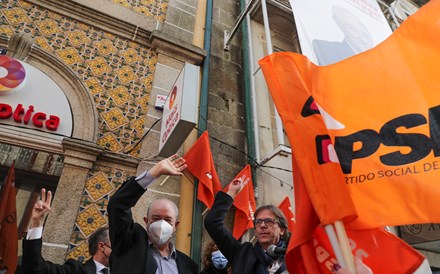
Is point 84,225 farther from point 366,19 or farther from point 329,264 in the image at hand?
point 366,19

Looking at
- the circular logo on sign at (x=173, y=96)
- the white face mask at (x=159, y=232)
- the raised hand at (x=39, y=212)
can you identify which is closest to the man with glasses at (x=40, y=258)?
the raised hand at (x=39, y=212)

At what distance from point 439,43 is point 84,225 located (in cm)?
385

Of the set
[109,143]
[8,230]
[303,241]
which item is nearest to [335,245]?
[303,241]

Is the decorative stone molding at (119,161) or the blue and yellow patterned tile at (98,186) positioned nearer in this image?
the blue and yellow patterned tile at (98,186)

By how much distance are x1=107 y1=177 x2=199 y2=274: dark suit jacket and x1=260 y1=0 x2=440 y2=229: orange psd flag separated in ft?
3.58

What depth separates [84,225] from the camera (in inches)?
144

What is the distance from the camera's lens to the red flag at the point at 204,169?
4207 millimetres

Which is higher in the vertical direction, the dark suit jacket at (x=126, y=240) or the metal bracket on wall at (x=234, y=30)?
the metal bracket on wall at (x=234, y=30)

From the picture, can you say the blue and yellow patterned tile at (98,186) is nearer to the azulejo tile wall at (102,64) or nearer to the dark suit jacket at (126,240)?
the azulejo tile wall at (102,64)

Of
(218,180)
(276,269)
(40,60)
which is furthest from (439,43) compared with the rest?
(40,60)

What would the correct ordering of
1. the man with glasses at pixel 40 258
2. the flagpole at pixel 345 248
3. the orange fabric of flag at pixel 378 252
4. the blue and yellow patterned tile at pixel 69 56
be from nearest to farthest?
1. the flagpole at pixel 345 248
2. the orange fabric of flag at pixel 378 252
3. the man with glasses at pixel 40 258
4. the blue and yellow patterned tile at pixel 69 56

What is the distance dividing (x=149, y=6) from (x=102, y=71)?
1.85 meters

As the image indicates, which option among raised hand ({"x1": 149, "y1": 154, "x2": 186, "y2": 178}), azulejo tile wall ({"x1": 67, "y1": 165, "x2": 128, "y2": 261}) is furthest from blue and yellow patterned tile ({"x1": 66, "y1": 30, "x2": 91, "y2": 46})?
raised hand ({"x1": 149, "y1": 154, "x2": 186, "y2": 178})

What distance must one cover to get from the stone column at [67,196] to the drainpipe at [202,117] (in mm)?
1508
